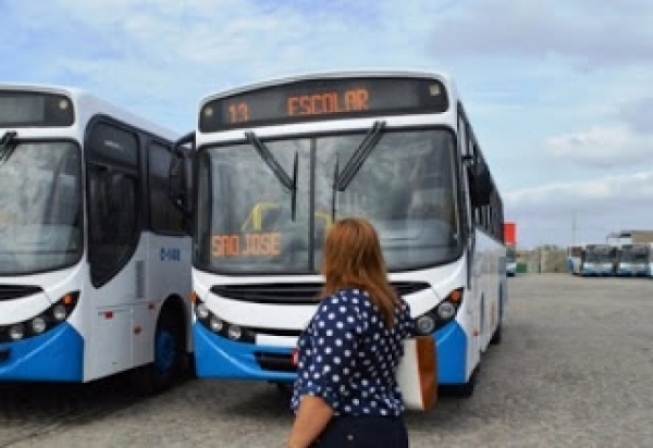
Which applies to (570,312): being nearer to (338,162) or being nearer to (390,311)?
(338,162)

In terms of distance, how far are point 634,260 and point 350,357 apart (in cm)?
6355

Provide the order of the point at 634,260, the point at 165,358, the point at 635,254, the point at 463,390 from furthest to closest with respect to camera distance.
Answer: the point at 634,260 → the point at 635,254 → the point at 165,358 → the point at 463,390

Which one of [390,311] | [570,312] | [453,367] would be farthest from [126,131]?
[570,312]

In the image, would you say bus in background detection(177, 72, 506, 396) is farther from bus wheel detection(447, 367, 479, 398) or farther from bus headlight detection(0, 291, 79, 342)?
bus headlight detection(0, 291, 79, 342)

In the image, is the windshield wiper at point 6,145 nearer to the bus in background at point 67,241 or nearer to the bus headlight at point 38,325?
the bus in background at point 67,241

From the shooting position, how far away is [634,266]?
62.7m

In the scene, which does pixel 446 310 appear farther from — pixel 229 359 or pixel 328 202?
pixel 229 359

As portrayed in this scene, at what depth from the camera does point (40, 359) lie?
756 centimetres

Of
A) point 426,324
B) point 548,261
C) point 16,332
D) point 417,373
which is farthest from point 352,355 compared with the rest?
point 548,261

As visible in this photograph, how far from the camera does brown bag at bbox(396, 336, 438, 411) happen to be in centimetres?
332

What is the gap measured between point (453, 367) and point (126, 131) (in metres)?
4.14

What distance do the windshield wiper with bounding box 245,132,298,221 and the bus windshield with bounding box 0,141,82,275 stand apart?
5.20 ft

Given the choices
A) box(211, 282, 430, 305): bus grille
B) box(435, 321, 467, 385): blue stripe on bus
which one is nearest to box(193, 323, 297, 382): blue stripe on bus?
box(211, 282, 430, 305): bus grille

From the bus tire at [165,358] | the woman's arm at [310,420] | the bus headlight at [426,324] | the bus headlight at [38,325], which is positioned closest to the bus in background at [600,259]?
the bus tire at [165,358]
